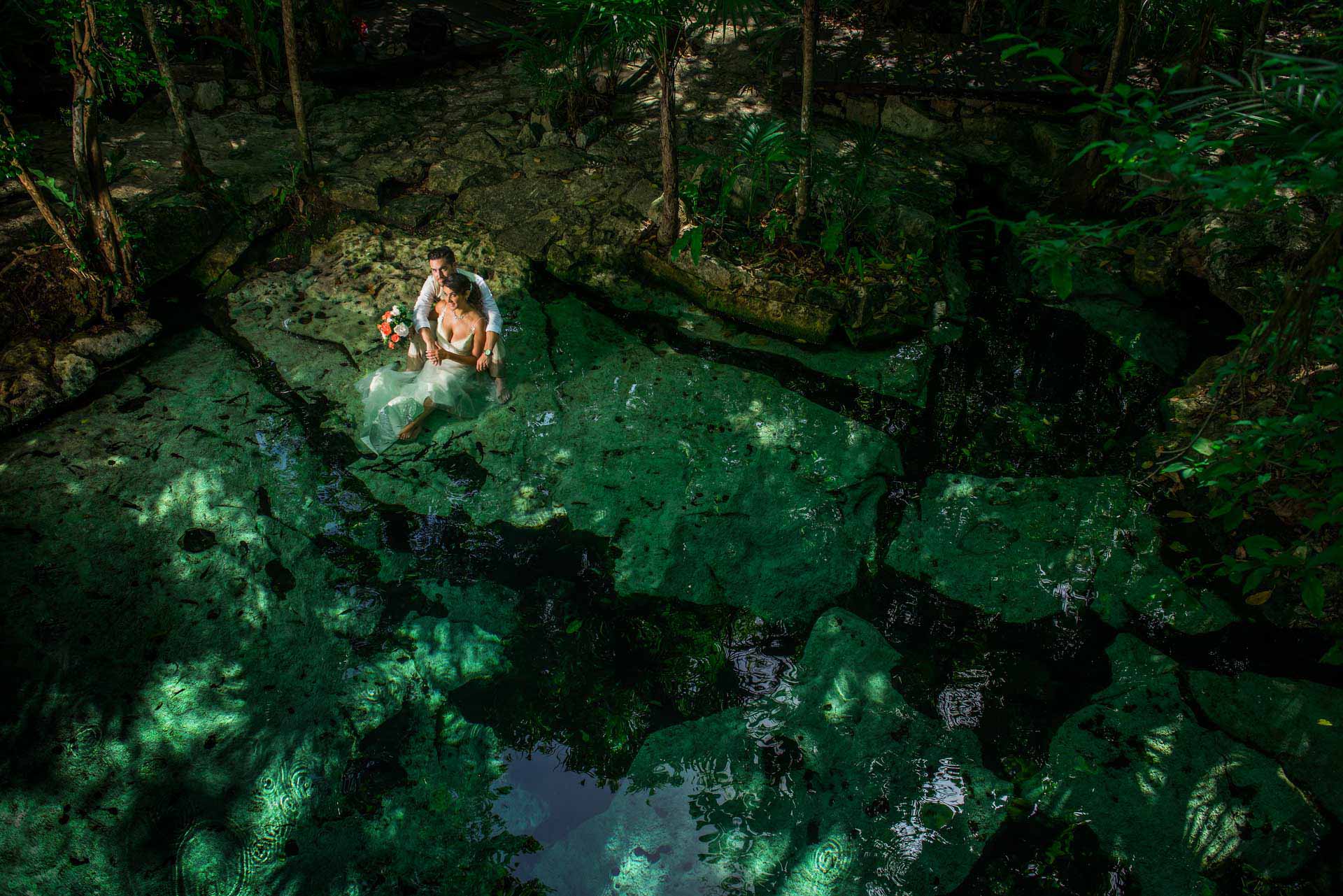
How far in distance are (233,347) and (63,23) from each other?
2.00m

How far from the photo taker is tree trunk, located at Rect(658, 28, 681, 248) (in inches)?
187

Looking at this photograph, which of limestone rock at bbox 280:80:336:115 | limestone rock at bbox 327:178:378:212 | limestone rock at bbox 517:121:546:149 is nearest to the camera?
limestone rock at bbox 327:178:378:212

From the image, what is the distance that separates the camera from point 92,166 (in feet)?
14.9

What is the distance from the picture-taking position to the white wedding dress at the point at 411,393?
4.22m

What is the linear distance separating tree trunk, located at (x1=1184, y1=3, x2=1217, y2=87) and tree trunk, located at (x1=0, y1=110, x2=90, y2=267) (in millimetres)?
7684

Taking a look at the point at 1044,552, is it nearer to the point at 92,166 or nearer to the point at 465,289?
the point at 465,289

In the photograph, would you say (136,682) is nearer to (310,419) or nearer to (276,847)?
(276,847)

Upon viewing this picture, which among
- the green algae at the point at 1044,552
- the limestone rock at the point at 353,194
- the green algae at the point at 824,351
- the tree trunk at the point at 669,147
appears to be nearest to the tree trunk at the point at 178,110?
the limestone rock at the point at 353,194

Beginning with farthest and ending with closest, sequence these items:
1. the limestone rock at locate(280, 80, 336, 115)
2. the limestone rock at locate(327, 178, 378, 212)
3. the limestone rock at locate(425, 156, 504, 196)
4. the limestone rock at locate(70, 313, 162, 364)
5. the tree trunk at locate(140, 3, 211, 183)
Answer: the limestone rock at locate(280, 80, 336, 115) → the limestone rock at locate(425, 156, 504, 196) → the limestone rock at locate(327, 178, 378, 212) → the tree trunk at locate(140, 3, 211, 183) → the limestone rock at locate(70, 313, 162, 364)

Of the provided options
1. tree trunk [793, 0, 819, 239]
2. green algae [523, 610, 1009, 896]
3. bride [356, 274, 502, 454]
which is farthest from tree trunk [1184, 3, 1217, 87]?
bride [356, 274, 502, 454]

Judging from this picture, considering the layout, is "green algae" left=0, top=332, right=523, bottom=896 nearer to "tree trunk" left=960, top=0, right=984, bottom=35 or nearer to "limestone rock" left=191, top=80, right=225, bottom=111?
"limestone rock" left=191, top=80, right=225, bottom=111

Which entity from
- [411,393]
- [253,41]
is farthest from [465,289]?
[253,41]

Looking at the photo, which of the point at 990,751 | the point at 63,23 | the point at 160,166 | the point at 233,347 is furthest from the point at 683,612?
the point at 160,166

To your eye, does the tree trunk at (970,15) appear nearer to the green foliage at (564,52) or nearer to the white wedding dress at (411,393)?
the green foliage at (564,52)
